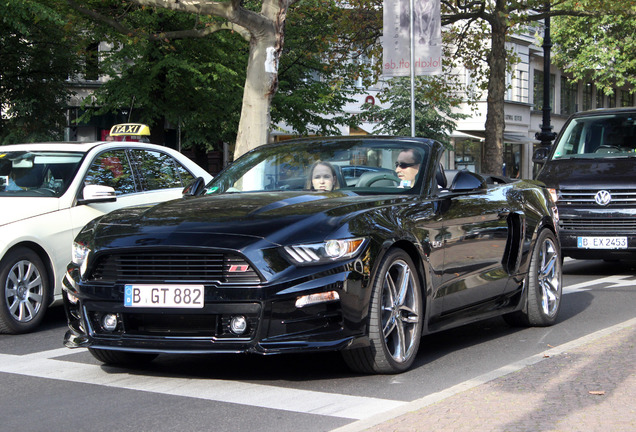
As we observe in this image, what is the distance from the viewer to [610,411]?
485 centimetres

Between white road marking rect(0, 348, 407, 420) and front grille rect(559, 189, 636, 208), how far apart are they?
25.6ft

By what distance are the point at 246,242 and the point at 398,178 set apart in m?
1.75

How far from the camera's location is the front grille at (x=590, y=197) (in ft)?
40.7

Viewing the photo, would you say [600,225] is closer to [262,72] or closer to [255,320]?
[262,72]

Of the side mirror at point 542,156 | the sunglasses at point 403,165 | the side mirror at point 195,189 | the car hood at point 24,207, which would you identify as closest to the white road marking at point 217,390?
the side mirror at point 195,189

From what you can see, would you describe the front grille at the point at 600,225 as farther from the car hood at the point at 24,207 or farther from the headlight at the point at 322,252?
the headlight at the point at 322,252

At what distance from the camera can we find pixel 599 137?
13938 millimetres

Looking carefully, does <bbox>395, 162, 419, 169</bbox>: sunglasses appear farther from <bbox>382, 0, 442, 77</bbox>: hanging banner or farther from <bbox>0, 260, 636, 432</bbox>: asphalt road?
<bbox>382, 0, 442, 77</bbox>: hanging banner

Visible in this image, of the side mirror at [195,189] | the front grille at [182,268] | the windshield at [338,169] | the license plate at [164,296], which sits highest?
the windshield at [338,169]

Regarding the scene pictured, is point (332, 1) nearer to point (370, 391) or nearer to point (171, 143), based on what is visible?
point (171, 143)

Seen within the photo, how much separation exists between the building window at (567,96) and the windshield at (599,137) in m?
47.7

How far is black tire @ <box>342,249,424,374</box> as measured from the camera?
5.86 m

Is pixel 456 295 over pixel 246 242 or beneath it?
beneath

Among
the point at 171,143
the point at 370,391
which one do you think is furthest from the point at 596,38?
the point at 370,391
